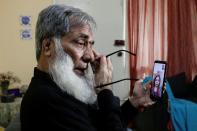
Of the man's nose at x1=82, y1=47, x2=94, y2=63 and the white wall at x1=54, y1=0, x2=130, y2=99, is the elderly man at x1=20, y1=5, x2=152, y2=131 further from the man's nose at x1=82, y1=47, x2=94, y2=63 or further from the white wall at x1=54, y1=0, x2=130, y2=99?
the white wall at x1=54, y1=0, x2=130, y2=99

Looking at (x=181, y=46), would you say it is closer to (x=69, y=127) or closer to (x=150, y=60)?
(x=150, y=60)

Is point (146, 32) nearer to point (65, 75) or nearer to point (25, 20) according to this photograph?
point (25, 20)

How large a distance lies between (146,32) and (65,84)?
8.03ft

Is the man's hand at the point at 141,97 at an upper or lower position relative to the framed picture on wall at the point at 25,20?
lower

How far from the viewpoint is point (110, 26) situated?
3.46 meters

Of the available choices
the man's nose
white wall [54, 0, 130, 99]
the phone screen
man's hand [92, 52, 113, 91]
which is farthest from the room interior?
the man's nose

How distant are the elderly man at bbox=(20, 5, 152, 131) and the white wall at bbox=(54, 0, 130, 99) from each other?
2.33 m

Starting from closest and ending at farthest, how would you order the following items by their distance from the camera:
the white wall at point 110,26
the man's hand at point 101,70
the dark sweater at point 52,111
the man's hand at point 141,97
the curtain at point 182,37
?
the dark sweater at point 52,111, the man's hand at point 101,70, the man's hand at point 141,97, the curtain at point 182,37, the white wall at point 110,26

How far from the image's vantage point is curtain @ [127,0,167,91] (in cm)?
A: 330

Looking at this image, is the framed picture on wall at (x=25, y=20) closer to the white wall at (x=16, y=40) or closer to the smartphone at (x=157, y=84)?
the white wall at (x=16, y=40)

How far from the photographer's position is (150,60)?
3352mm

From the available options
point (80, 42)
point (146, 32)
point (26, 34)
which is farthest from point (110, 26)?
point (80, 42)

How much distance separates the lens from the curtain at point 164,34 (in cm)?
323

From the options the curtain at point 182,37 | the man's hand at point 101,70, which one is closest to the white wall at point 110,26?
the curtain at point 182,37
